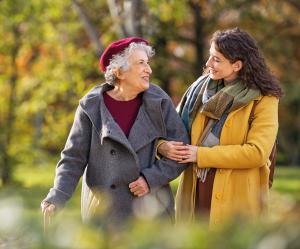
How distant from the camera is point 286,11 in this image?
2414 cm

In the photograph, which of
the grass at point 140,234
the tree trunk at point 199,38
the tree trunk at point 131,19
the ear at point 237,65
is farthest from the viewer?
the tree trunk at point 199,38

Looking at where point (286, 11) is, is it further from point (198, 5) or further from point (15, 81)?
point (15, 81)

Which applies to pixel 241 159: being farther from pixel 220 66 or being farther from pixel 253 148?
pixel 220 66

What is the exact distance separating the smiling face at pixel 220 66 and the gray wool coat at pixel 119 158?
A: 1.04ft

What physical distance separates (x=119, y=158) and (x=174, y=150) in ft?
1.03

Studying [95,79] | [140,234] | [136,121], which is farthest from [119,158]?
[95,79]

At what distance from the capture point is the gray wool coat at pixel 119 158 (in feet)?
16.4

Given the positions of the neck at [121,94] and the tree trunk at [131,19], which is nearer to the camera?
the neck at [121,94]

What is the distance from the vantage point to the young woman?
4.97 meters

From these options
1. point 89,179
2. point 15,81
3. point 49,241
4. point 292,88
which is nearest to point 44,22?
point 15,81

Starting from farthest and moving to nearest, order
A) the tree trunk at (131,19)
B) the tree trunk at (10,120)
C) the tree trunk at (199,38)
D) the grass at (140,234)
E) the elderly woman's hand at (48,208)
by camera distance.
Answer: the tree trunk at (199,38)
the tree trunk at (10,120)
the tree trunk at (131,19)
the elderly woman's hand at (48,208)
the grass at (140,234)

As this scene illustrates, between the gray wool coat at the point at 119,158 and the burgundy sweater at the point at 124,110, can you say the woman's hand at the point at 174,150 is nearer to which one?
the gray wool coat at the point at 119,158

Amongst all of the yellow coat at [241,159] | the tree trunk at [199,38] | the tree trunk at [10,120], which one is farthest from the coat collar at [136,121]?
the tree trunk at [199,38]

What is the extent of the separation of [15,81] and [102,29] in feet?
9.35
